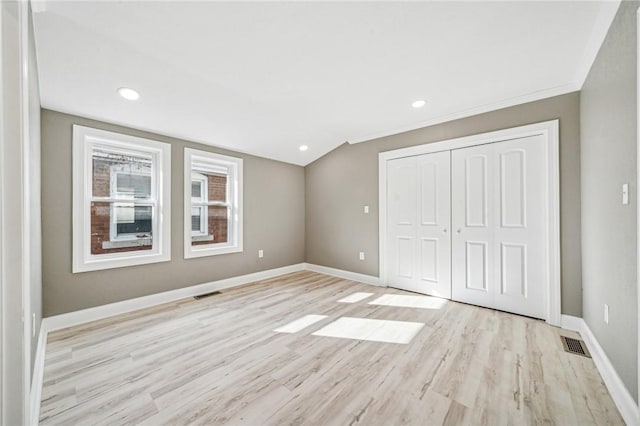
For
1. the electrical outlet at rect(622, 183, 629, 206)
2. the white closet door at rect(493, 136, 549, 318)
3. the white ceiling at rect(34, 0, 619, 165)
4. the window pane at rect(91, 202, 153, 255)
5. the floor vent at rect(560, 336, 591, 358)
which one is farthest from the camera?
the window pane at rect(91, 202, 153, 255)

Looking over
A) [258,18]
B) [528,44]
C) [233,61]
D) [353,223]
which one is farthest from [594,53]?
[353,223]

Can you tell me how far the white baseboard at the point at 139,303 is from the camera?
255 centimetres

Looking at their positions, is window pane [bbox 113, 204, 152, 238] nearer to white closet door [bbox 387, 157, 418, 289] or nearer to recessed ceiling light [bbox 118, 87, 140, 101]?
recessed ceiling light [bbox 118, 87, 140, 101]

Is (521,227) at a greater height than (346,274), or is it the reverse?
(521,227)

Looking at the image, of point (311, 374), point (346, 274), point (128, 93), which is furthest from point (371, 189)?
point (128, 93)

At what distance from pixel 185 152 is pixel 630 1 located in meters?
4.11

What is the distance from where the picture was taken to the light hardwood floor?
4.81ft

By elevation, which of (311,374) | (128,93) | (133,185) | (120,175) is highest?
(128,93)

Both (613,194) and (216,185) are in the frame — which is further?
(216,185)

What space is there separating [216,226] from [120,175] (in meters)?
1.37

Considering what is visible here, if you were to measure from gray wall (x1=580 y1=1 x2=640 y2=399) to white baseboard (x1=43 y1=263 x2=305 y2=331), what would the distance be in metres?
3.96

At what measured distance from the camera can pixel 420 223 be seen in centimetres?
354

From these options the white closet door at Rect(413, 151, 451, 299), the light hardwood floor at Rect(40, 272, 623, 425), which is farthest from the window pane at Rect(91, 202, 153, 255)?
the white closet door at Rect(413, 151, 451, 299)

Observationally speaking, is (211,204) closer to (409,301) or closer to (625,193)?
(409,301)
